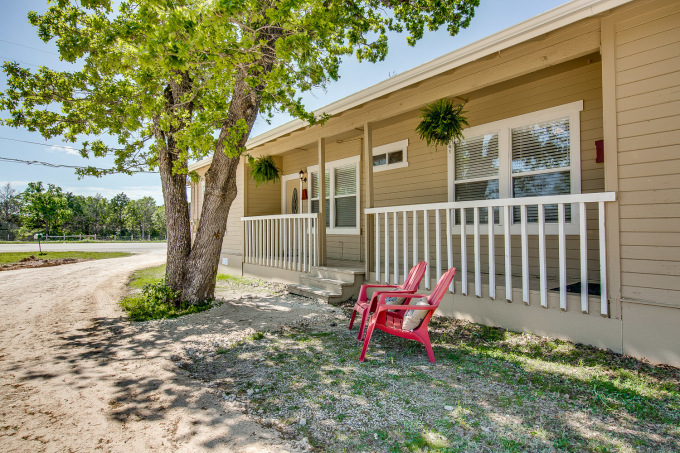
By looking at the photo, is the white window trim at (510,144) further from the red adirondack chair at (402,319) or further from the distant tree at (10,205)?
the distant tree at (10,205)

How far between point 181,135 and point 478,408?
442cm

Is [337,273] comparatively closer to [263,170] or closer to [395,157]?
[395,157]

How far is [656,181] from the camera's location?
2936 millimetres

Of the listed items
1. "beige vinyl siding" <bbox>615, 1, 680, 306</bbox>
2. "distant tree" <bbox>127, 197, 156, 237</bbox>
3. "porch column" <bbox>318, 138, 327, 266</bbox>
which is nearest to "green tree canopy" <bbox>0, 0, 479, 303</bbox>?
"porch column" <bbox>318, 138, 327, 266</bbox>


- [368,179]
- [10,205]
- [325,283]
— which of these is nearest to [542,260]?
[368,179]

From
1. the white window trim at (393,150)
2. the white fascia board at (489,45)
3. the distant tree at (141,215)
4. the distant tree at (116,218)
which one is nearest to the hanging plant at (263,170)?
the white window trim at (393,150)

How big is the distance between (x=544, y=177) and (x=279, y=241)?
4.60m

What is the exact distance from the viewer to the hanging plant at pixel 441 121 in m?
4.74

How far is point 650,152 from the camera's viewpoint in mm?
2971

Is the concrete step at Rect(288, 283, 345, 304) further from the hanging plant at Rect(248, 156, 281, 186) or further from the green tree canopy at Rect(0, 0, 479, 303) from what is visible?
the hanging plant at Rect(248, 156, 281, 186)

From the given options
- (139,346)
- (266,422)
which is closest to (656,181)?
(266,422)

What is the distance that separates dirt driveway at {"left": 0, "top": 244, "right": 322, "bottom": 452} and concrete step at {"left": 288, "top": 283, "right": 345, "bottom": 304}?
3.68ft

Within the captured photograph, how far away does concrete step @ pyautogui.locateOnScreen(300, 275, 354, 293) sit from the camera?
5.36m

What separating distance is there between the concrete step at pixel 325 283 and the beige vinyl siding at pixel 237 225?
10.2 ft
